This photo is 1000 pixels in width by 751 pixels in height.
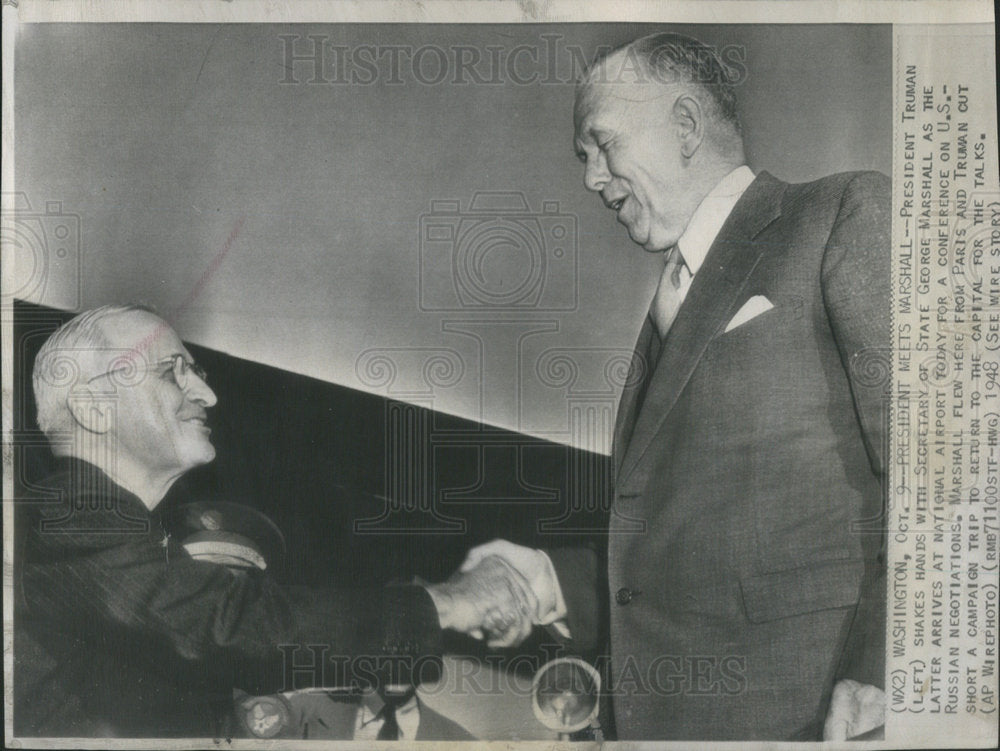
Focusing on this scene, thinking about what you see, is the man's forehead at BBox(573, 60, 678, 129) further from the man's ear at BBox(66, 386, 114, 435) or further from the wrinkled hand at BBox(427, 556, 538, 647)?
the man's ear at BBox(66, 386, 114, 435)

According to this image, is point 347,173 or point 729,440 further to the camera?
point 347,173

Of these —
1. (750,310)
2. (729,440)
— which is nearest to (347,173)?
(750,310)

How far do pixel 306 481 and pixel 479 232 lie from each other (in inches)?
30.5

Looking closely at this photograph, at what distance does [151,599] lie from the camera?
223 cm

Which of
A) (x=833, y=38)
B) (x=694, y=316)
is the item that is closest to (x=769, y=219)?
(x=694, y=316)

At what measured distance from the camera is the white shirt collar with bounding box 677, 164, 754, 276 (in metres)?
2.24

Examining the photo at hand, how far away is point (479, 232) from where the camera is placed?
228 cm

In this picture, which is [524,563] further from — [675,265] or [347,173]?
[347,173]

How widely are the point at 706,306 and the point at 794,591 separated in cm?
74

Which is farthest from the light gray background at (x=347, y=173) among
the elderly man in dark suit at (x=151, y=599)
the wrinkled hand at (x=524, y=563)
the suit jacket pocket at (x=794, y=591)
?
the suit jacket pocket at (x=794, y=591)

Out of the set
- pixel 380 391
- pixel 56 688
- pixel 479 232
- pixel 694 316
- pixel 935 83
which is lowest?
pixel 56 688

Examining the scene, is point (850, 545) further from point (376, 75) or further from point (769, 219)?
point (376, 75)

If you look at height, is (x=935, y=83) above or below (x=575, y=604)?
above

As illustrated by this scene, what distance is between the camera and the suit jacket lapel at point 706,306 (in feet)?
7.20
